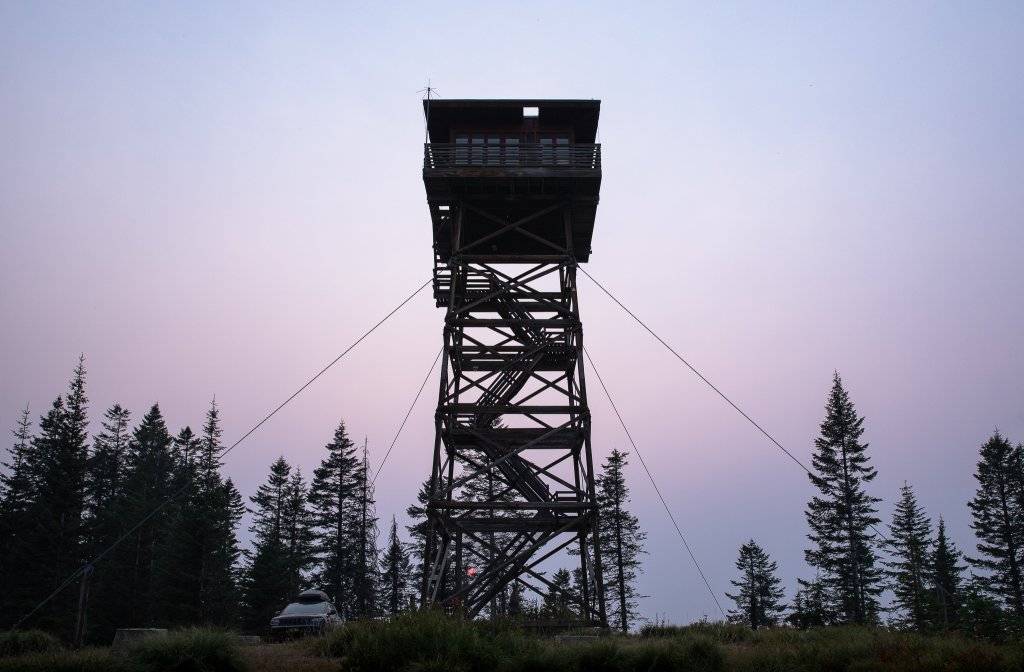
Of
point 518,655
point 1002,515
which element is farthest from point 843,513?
point 518,655

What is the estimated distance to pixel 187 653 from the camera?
1210 cm

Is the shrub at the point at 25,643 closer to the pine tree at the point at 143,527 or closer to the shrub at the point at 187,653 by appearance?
the shrub at the point at 187,653

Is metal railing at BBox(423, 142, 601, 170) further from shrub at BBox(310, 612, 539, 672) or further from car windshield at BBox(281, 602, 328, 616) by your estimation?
shrub at BBox(310, 612, 539, 672)

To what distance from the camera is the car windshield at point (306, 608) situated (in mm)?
24938

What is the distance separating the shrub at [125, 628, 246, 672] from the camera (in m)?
12.0

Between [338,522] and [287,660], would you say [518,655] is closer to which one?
[287,660]

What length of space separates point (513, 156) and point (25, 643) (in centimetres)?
1800

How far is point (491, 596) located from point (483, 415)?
4989mm

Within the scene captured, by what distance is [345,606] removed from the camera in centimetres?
6212

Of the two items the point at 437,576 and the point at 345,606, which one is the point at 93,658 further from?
the point at 345,606

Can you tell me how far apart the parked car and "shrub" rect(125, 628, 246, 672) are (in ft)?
32.9

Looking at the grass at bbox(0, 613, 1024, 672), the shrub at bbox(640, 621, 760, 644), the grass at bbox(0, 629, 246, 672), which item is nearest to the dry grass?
the grass at bbox(0, 613, 1024, 672)

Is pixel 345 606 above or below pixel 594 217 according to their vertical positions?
below

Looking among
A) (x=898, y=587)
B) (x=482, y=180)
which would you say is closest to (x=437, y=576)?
(x=482, y=180)
